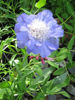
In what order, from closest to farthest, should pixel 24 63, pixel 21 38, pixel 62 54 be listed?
pixel 21 38
pixel 24 63
pixel 62 54

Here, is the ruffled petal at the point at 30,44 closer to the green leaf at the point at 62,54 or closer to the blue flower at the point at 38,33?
the blue flower at the point at 38,33

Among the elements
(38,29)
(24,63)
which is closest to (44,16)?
(38,29)

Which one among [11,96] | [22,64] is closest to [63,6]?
[22,64]

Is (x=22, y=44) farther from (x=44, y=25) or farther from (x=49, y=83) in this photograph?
(x=49, y=83)

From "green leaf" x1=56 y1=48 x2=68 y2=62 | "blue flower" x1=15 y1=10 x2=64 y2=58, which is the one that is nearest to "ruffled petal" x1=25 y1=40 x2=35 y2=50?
"blue flower" x1=15 y1=10 x2=64 y2=58

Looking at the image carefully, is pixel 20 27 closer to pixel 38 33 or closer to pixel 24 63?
pixel 38 33

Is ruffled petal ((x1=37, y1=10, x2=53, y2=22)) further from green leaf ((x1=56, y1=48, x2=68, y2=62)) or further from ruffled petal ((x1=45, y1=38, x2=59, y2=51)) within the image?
green leaf ((x1=56, y1=48, x2=68, y2=62))

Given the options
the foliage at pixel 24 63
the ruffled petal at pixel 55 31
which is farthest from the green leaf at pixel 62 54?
the ruffled petal at pixel 55 31
